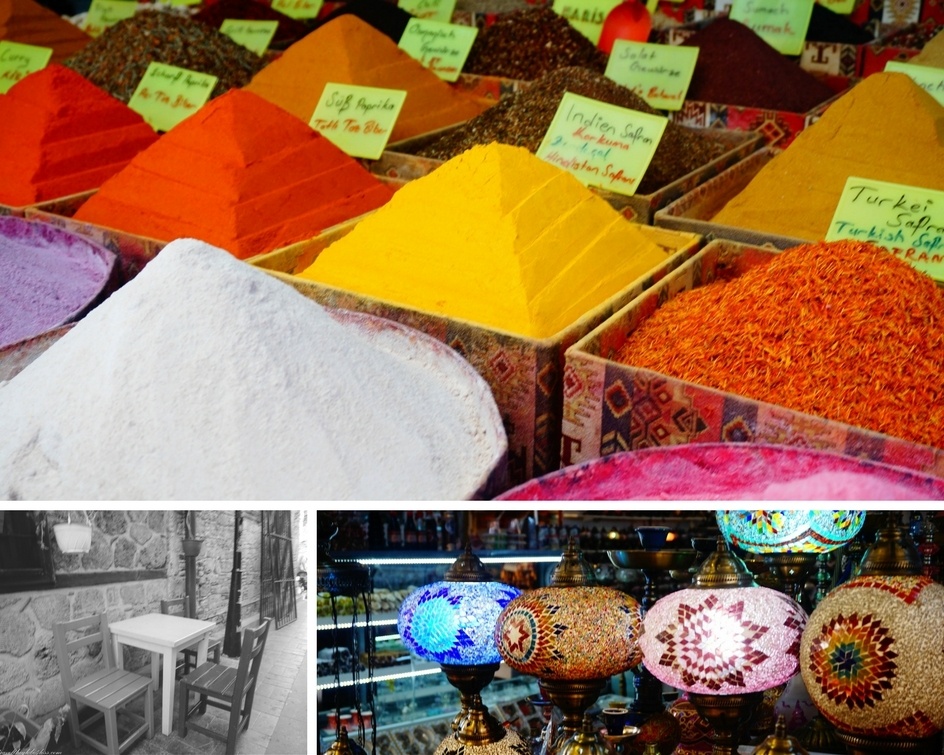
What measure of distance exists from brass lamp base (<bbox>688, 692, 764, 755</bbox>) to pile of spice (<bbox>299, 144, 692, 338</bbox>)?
16.7 inches

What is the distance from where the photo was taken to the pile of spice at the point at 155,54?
2238 millimetres

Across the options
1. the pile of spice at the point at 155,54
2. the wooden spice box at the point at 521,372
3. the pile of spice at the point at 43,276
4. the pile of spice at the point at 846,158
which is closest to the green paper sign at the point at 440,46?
the pile of spice at the point at 155,54

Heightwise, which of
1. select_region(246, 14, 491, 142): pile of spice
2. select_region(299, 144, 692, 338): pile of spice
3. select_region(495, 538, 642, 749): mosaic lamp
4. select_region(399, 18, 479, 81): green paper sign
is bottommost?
select_region(495, 538, 642, 749): mosaic lamp

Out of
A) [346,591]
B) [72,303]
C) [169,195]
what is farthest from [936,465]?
[169,195]

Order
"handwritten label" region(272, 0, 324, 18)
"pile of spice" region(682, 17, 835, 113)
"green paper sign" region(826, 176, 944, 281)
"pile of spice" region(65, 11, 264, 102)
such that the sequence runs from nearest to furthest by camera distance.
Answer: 1. "green paper sign" region(826, 176, 944, 281)
2. "pile of spice" region(682, 17, 835, 113)
3. "pile of spice" region(65, 11, 264, 102)
4. "handwritten label" region(272, 0, 324, 18)

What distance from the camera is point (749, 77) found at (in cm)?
213

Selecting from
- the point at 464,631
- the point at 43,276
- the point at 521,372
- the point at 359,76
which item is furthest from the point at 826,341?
the point at 359,76

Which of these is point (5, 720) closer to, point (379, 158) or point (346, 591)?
point (346, 591)

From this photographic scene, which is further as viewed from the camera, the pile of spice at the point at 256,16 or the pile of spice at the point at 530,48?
the pile of spice at the point at 256,16

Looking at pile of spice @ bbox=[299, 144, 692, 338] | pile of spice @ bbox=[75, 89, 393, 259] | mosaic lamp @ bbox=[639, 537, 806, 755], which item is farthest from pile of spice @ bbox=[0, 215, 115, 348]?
mosaic lamp @ bbox=[639, 537, 806, 755]

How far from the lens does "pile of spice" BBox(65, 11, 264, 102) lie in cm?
224

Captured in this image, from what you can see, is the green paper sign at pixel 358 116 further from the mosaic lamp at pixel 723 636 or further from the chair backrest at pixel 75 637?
the mosaic lamp at pixel 723 636

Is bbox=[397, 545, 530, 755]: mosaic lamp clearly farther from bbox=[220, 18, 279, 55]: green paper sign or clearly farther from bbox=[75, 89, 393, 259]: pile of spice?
bbox=[220, 18, 279, 55]: green paper sign

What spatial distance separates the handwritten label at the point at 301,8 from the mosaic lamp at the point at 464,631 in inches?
73.5
